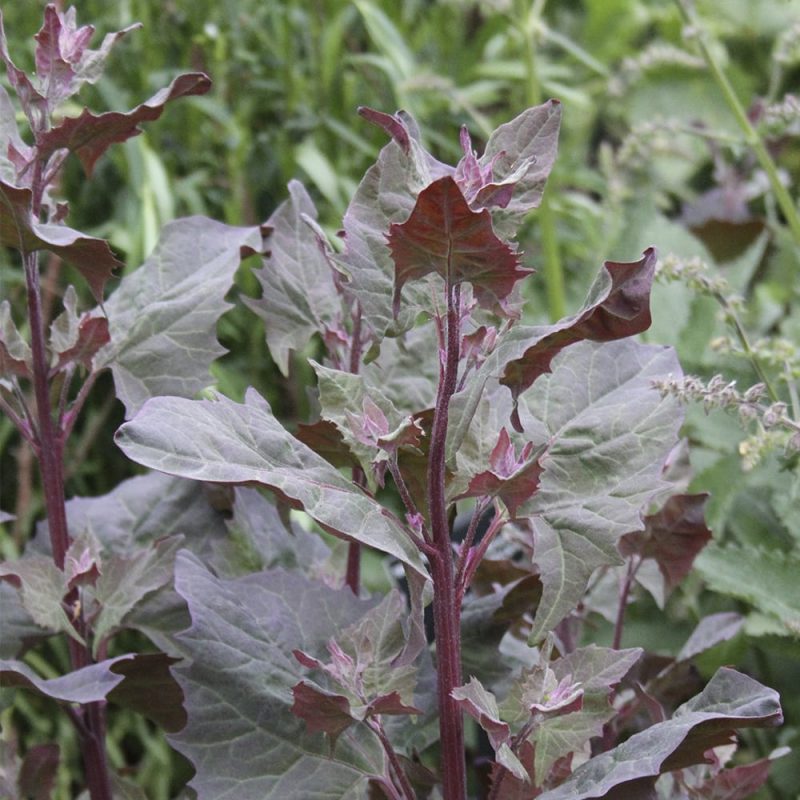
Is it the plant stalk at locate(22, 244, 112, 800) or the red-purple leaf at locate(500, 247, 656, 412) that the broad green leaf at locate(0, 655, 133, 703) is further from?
the red-purple leaf at locate(500, 247, 656, 412)

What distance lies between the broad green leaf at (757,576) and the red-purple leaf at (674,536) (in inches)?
4.7

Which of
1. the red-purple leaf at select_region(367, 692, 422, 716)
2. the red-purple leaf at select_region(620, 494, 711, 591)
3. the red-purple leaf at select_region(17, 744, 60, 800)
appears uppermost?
the red-purple leaf at select_region(367, 692, 422, 716)

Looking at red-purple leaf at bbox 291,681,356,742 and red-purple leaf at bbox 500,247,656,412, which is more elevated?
red-purple leaf at bbox 500,247,656,412

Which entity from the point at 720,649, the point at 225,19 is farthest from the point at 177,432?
the point at 225,19

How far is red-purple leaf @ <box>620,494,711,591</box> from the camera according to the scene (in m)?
0.76

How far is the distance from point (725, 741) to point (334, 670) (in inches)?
8.2

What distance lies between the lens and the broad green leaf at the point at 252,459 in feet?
1.71

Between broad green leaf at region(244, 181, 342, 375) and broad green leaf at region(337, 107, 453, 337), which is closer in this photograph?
broad green leaf at region(337, 107, 453, 337)

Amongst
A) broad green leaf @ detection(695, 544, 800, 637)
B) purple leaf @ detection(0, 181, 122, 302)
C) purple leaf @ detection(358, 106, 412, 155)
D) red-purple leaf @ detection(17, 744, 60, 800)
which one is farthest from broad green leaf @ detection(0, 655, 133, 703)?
broad green leaf @ detection(695, 544, 800, 637)

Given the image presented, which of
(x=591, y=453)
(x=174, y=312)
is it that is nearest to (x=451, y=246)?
(x=591, y=453)

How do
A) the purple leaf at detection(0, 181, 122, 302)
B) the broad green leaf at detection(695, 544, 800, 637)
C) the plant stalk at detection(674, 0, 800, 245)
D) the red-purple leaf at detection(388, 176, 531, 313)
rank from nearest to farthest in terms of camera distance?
the red-purple leaf at detection(388, 176, 531, 313) → the purple leaf at detection(0, 181, 122, 302) → the broad green leaf at detection(695, 544, 800, 637) → the plant stalk at detection(674, 0, 800, 245)

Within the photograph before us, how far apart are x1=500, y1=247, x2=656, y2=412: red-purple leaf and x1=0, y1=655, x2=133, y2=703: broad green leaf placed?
0.98 ft

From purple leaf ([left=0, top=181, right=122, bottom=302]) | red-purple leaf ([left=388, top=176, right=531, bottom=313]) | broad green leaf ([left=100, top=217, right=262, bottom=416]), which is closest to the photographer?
red-purple leaf ([left=388, top=176, right=531, bottom=313])

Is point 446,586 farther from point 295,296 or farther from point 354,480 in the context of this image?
point 295,296
